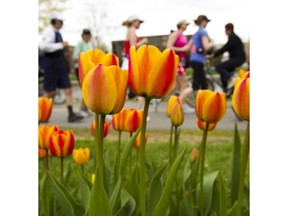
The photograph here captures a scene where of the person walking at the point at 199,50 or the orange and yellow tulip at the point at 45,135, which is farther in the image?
the person walking at the point at 199,50

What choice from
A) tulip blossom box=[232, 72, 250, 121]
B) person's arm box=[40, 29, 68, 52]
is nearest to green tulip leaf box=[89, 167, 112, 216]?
tulip blossom box=[232, 72, 250, 121]

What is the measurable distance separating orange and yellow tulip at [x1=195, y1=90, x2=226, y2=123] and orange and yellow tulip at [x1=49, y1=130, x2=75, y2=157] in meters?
0.26

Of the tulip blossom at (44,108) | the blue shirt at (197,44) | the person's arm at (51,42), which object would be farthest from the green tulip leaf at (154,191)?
the person's arm at (51,42)

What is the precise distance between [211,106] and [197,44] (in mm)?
1275

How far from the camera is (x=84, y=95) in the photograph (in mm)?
454

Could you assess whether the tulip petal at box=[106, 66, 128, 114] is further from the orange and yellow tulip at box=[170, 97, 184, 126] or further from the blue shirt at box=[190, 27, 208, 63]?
the blue shirt at box=[190, 27, 208, 63]

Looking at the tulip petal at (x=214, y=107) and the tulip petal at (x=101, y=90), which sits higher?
the tulip petal at (x=101, y=90)

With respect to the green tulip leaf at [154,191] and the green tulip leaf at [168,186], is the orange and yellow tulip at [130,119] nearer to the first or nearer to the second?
the green tulip leaf at [154,191]

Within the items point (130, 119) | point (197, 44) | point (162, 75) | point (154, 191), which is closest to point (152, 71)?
point (162, 75)

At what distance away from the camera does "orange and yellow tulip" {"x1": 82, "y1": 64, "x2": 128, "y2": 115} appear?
1.46 feet

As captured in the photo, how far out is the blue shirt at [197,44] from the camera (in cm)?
166

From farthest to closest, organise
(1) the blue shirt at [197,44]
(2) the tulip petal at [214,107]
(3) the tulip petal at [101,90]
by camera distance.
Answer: (1) the blue shirt at [197,44], (2) the tulip petal at [214,107], (3) the tulip petal at [101,90]

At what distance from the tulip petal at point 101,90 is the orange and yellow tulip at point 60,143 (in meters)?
0.36
